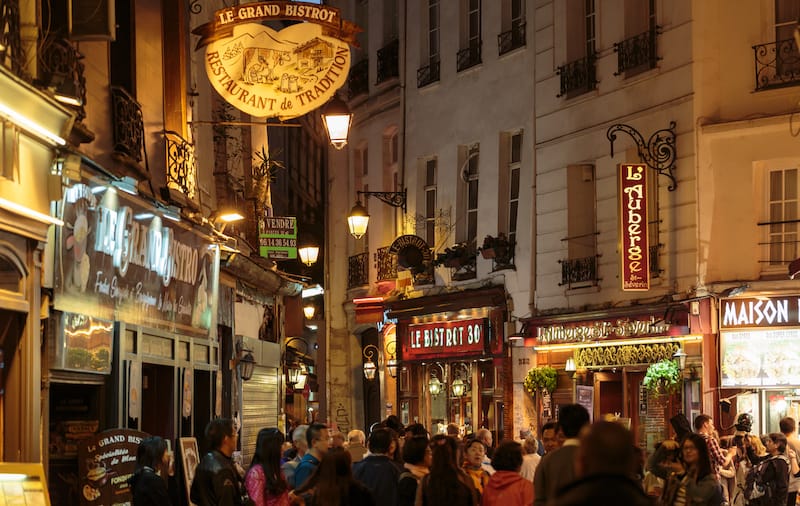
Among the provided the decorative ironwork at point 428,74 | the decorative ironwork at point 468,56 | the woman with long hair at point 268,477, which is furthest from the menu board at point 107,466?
the decorative ironwork at point 428,74

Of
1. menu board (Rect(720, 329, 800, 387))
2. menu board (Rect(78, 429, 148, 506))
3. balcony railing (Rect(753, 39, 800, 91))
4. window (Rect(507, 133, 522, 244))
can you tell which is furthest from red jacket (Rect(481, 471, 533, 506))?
window (Rect(507, 133, 522, 244))

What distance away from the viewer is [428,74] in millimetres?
31750

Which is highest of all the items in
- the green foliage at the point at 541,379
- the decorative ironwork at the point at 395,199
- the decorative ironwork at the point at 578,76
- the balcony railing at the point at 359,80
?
the balcony railing at the point at 359,80

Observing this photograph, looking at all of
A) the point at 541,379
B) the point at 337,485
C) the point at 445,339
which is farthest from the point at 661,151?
the point at 337,485

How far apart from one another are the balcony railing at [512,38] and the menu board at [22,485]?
21.2 meters

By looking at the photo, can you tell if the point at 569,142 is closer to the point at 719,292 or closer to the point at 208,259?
the point at 719,292

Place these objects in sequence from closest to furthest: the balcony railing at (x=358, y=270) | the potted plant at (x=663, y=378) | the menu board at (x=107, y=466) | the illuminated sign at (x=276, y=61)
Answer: the menu board at (x=107, y=466)
the illuminated sign at (x=276, y=61)
the potted plant at (x=663, y=378)
the balcony railing at (x=358, y=270)

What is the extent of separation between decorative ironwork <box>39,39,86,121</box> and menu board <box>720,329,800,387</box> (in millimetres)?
12519

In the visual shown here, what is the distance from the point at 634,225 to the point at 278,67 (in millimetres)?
9069

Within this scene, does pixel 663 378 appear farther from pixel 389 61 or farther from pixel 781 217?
pixel 389 61

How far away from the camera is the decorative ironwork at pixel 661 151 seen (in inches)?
897

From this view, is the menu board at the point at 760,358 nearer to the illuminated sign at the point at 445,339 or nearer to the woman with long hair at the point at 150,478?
the illuminated sign at the point at 445,339

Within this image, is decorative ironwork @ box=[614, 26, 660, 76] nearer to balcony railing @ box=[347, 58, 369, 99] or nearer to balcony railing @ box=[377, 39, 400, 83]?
balcony railing @ box=[377, 39, 400, 83]

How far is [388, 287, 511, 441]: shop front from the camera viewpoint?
93.2ft
